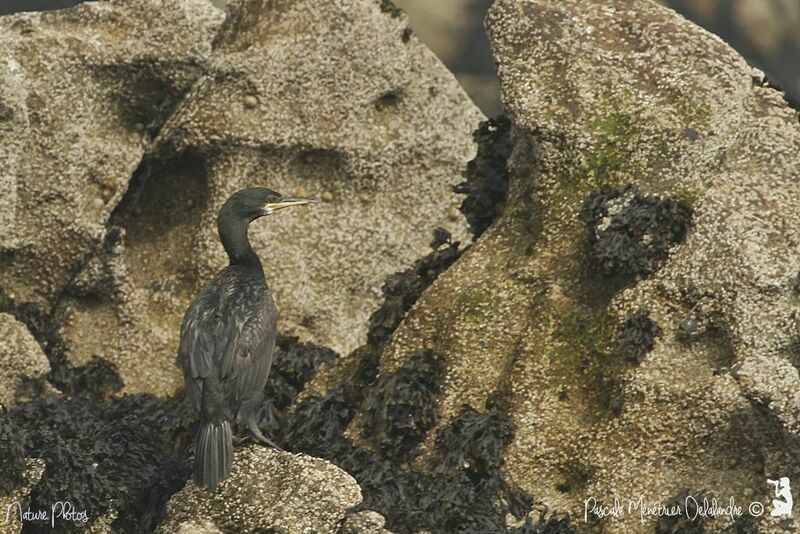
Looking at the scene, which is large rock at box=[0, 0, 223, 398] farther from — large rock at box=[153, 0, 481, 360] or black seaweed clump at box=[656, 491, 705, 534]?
black seaweed clump at box=[656, 491, 705, 534]

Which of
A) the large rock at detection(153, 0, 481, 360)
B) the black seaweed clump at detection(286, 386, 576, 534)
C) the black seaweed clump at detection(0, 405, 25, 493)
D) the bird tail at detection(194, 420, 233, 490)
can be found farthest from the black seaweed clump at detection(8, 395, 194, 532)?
the large rock at detection(153, 0, 481, 360)

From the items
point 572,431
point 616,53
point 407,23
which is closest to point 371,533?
point 572,431

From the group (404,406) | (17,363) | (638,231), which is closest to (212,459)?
(404,406)

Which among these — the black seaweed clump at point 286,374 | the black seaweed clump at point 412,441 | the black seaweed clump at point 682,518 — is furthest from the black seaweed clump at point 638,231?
the black seaweed clump at point 286,374

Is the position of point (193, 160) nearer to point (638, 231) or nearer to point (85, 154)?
point (85, 154)

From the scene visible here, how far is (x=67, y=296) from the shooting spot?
1365cm

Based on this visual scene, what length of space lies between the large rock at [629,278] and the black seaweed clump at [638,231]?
0.01 m

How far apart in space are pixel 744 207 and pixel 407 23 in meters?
4.22

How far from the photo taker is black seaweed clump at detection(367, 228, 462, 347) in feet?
38.9

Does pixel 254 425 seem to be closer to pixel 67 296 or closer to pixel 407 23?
pixel 67 296

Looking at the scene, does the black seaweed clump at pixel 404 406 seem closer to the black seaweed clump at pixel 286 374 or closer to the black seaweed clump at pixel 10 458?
the black seaweed clump at pixel 286 374

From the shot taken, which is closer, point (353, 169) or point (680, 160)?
point (680, 160)

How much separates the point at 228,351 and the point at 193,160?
328cm

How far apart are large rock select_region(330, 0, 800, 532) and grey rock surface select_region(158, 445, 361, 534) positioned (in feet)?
3.83
